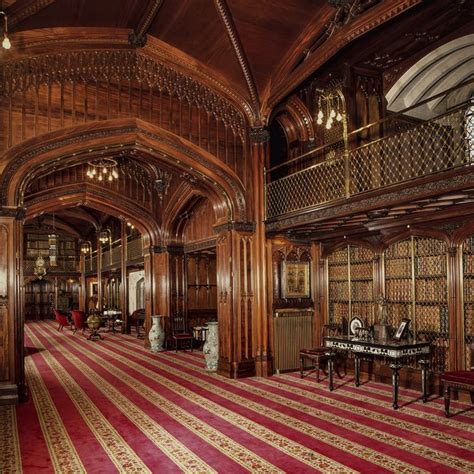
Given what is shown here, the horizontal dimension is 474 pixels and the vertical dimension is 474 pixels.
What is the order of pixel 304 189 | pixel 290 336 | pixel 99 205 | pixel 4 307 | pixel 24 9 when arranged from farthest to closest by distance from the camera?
pixel 99 205
pixel 290 336
pixel 304 189
pixel 4 307
pixel 24 9

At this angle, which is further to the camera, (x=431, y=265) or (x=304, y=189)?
(x=304, y=189)

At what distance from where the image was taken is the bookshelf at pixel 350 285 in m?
9.52

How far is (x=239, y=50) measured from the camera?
30.6 ft

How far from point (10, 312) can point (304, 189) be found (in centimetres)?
555

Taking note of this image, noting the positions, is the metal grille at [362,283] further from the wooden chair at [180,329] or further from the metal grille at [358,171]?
the wooden chair at [180,329]

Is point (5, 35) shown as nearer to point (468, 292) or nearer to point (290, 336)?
point (290, 336)

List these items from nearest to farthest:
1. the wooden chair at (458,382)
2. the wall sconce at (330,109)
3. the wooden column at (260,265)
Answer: the wooden chair at (458,382) → the wall sconce at (330,109) → the wooden column at (260,265)

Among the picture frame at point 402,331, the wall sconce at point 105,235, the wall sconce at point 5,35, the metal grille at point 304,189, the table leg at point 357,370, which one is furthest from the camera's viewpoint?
the wall sconce at point 105,235

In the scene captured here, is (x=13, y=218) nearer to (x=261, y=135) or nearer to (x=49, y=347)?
(x=261, y=135)

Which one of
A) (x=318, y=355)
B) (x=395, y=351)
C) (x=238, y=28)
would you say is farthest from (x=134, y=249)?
(x=395, y=351)

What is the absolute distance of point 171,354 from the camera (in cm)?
1305

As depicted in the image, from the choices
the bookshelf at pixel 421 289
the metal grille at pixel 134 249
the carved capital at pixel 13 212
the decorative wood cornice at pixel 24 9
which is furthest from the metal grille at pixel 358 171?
the metal grille at pixel 134 249

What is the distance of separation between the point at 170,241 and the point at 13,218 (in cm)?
631

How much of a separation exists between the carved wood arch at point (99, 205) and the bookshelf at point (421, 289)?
23.7 ft
